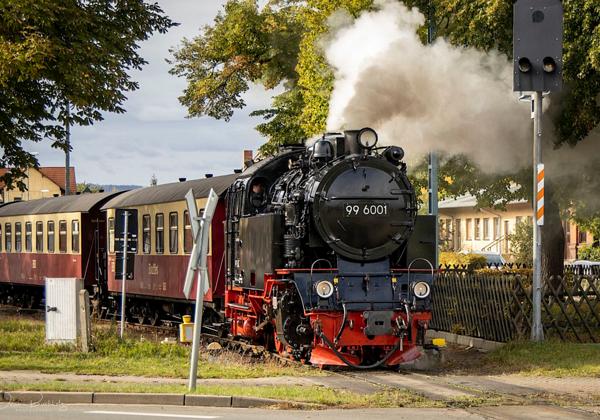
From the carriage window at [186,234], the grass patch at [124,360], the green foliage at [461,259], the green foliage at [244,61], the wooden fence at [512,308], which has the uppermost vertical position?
the green foliage at [244,61]

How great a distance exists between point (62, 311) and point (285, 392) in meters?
7.45

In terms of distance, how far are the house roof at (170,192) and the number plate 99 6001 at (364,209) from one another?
4.82 metres

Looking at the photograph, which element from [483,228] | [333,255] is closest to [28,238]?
[333,255]

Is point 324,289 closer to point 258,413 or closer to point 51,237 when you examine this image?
point 258,413

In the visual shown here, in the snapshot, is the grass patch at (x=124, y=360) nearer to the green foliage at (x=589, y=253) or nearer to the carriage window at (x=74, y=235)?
the carriage window at (x=74, y=235)

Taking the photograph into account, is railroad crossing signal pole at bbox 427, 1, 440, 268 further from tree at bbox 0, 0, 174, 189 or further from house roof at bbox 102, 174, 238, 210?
tree at bbox 0, 0, 174, 189

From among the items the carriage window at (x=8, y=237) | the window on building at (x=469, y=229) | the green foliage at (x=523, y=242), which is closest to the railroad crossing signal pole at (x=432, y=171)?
the carriage window at (x=8, y=237)

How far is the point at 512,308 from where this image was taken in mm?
19906

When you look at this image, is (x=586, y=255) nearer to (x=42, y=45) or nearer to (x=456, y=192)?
(x=456, y=192)

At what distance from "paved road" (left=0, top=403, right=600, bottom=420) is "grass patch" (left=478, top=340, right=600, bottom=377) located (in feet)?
11.1

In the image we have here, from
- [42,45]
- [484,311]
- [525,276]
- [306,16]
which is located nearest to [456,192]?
[525,276]

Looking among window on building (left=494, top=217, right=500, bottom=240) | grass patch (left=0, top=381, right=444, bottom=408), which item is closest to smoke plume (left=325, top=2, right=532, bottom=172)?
grass patch (left=0, top=381, right=444, bottom=408)

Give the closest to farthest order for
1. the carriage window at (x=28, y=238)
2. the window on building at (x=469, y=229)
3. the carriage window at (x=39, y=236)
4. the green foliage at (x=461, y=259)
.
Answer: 1. the carriage window at (x=39, y=236)
2. the carriage window at (x=28, y=238)
3. the green foliage at (x=461, y=259)
4. the window on building at (x=469, y=229)

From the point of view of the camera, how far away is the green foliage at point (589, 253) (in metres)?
58.2
